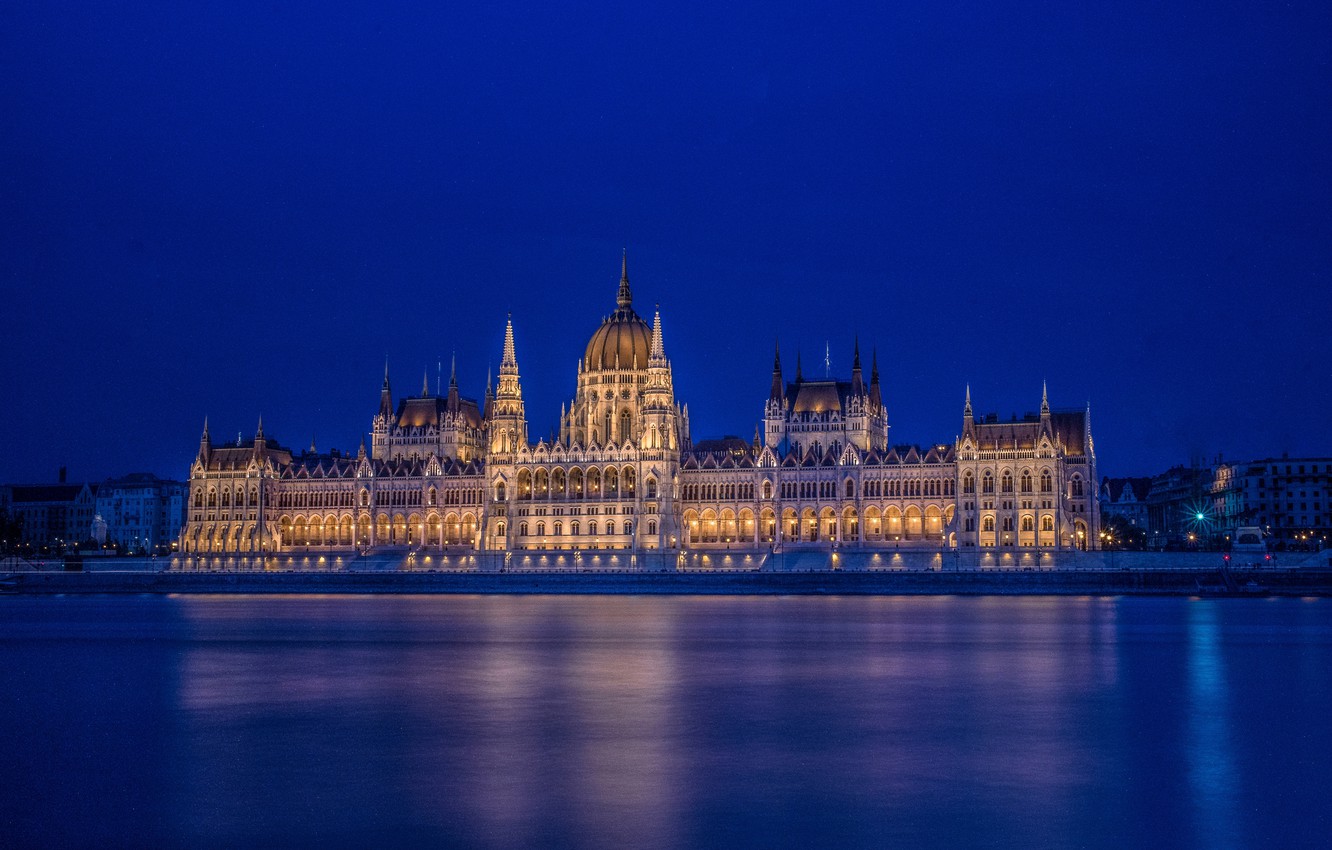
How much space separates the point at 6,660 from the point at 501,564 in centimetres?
7288

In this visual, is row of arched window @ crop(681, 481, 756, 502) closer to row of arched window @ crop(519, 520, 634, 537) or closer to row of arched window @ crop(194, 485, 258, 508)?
row of arched window @ crop(519, 520, 634, 537)

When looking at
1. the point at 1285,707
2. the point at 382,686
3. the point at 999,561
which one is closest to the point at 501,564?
the point at 999,561

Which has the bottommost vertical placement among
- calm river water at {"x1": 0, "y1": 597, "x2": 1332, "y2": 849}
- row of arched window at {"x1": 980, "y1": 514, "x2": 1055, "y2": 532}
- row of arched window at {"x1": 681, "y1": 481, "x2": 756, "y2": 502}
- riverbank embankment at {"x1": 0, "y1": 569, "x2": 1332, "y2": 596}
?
calm river water at {"x1": 0, "y1": 597, "x2": 1332, "y2": 849}

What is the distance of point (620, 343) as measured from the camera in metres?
131

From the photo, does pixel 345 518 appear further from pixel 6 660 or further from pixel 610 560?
pixel 6 660

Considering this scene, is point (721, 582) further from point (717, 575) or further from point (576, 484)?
point (576, 484)

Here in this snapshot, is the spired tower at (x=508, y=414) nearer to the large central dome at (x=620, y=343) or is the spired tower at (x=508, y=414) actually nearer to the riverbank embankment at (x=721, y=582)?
the large central dome at (x=620, y=343)

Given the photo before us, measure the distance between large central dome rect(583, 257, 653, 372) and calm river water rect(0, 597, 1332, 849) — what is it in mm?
80210

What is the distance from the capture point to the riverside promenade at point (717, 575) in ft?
281

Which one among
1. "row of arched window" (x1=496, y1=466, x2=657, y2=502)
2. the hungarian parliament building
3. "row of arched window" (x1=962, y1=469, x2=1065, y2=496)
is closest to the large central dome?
the hungarian parliament building

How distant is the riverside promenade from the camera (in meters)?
85.8

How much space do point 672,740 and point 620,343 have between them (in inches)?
4204

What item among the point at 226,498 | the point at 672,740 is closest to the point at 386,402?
the point at 226,498

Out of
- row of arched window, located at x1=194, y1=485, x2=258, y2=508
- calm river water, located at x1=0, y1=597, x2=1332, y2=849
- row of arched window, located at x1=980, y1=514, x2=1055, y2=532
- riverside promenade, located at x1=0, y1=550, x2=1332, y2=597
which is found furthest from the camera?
row of arched window, located at x1=194, y1=485, x2=258, y2=508
